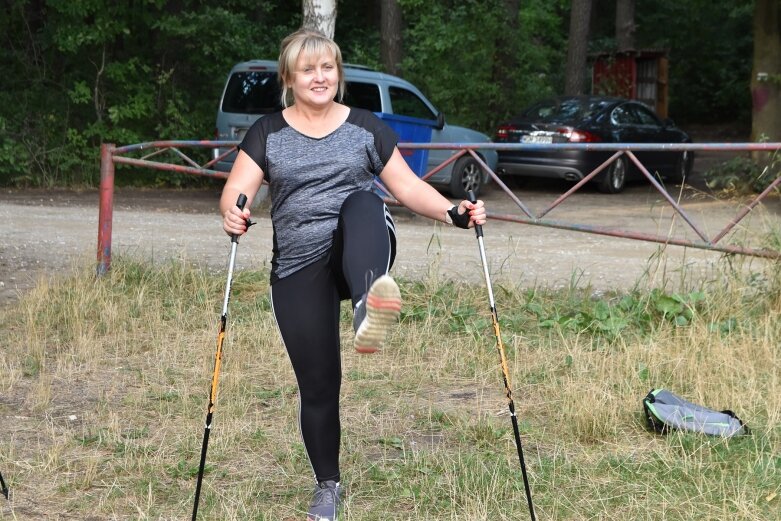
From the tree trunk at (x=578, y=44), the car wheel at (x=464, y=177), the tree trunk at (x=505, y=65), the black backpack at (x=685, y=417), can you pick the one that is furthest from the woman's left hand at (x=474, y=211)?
the tree trunk at (x=578, y=44)

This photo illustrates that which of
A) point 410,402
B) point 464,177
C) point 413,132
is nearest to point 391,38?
point 464,177

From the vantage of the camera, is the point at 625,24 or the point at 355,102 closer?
the point at 355,102

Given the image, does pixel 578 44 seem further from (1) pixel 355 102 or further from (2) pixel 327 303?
(2) pixel 327 303

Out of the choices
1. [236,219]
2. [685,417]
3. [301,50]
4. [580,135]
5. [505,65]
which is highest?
[505,65]

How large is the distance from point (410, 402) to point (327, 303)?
2.23 metres

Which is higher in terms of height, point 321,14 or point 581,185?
point 321,14

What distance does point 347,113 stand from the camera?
177 inches

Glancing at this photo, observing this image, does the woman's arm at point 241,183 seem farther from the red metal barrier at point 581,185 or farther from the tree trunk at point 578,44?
the tree trunk at point 578,44

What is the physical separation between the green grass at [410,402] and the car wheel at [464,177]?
27.4ft

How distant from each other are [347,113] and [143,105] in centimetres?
1457

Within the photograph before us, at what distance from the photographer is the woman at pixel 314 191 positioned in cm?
434

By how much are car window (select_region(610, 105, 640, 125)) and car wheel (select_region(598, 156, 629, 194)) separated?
65cm

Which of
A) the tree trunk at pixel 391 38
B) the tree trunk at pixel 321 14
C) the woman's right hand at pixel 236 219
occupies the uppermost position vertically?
the tree trunk at pixel 391 38

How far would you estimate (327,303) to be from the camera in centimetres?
443
